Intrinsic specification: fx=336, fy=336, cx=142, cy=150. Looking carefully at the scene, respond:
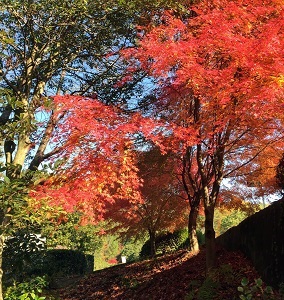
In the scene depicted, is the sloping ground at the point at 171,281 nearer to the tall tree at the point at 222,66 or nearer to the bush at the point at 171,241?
the tall tree at the point at 222,66

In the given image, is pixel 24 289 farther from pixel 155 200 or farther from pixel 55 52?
pixel 155 200

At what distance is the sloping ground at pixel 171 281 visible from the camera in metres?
7.41

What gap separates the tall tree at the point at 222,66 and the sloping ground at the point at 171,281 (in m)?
0.86

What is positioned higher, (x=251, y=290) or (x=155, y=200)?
(x=155, y=200)

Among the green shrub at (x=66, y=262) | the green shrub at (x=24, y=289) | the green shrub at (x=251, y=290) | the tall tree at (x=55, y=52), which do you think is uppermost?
the tall tree at (x=55, y=52)

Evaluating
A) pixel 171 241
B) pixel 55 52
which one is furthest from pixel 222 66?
pixel 171 241

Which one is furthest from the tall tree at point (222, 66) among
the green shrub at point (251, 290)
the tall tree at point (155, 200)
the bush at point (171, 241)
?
the bush at point (171, 241)

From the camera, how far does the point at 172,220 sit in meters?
16.7

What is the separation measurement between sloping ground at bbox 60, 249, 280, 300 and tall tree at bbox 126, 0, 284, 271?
2.83 ft

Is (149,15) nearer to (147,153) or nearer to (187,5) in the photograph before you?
(187,5)

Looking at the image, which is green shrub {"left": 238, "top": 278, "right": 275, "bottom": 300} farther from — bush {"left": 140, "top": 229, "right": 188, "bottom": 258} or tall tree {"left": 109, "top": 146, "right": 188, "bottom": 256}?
bush {"left": 140, "top": 229, "right": 188, "bottom": 258}

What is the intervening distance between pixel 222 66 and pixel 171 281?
6.46 meters

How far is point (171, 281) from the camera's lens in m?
10.1

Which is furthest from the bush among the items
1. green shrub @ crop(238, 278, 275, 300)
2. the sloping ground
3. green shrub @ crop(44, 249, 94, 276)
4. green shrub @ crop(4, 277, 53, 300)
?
green shrub @ crop(238, 278, 275, 300)
